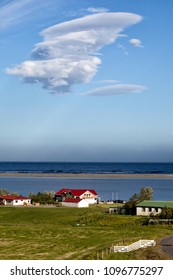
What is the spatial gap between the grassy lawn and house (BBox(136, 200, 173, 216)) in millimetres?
5492

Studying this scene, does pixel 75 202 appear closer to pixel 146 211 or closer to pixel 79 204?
pixel 79 204

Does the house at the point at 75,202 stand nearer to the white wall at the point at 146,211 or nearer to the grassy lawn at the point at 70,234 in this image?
the grassy lawn at the point at 70,234

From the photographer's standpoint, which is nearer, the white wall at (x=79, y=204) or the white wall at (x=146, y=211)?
the white wall at (x=146, y=211)

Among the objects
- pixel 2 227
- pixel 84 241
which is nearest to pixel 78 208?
pixel 2 227

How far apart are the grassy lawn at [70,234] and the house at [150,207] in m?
5.49

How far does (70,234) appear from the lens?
162ft

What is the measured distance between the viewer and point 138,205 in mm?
69438

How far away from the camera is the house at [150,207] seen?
67250 millimetres

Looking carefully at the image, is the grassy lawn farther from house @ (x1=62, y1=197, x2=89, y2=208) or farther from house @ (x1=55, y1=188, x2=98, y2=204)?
house @ (x1=55, y1=188, x2=98, y2=204)

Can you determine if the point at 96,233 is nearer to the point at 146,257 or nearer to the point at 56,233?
the point at 56,233

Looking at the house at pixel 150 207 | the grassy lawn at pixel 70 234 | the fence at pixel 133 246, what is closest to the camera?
the fence at pixel 133 246

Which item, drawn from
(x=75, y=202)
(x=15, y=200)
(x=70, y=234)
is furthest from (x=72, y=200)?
(x=70, y=234)

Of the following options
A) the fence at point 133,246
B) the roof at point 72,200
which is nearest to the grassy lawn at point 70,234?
the fence at point 133,246

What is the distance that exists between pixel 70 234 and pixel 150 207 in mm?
22193
